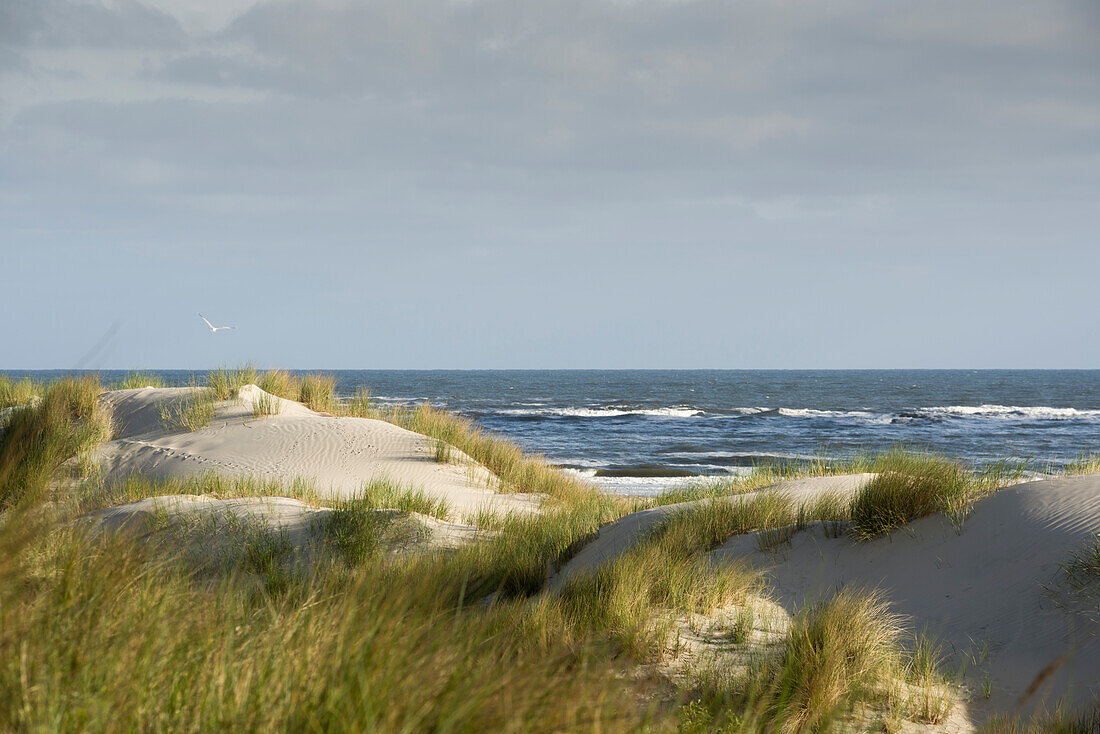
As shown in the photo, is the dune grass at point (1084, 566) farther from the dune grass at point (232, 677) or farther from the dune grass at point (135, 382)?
the dune grass at point (135, 382)

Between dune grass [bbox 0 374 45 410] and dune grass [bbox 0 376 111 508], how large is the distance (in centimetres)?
117

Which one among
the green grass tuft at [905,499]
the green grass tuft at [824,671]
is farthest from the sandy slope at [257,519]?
the green grass tuft at [824,671]

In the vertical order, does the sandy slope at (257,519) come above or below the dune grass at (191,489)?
above

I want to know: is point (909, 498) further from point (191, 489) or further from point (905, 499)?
point (191, 489)

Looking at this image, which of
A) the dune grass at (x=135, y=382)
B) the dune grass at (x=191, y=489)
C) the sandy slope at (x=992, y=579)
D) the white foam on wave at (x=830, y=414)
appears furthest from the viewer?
the white foam on wave at (x=830, y=414)

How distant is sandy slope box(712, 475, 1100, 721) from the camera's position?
4.04 metres

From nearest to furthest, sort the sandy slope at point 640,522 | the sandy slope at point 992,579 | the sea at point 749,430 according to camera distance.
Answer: the sandy slope at point 992,579 < the sandy slope at point 640,522 < the sea at point 749,430

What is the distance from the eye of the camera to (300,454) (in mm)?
12023

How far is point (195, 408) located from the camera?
45.0 ft

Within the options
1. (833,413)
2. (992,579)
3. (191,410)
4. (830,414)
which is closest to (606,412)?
(830,414)

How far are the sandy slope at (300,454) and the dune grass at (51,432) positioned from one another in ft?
1.51

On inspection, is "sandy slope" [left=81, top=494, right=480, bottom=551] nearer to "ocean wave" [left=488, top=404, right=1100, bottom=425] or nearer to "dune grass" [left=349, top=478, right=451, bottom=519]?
"dune grass" [left=349, top=478, right=451, bottom=519]

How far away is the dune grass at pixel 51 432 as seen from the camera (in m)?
8.29

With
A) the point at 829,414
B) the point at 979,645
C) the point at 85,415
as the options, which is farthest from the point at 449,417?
the point at 829,414
